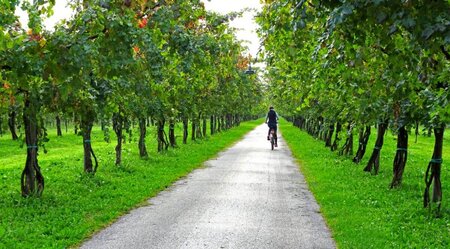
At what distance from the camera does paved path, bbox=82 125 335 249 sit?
299 inches

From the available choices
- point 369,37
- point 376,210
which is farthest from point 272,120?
point 369,37

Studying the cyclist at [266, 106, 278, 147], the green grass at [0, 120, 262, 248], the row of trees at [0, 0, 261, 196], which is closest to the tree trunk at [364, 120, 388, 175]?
the row of trees at [0, 0, 261, 196]

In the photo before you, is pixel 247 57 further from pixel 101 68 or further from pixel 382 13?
pixel 382 13

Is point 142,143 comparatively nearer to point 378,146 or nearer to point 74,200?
point 378,146

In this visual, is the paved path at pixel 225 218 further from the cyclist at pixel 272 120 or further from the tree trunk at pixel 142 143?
the cyclist at pixel 272 120

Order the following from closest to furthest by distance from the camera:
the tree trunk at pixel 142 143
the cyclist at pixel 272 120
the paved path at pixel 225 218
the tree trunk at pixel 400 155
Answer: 1. the paved path at pixel 225 218
2. the tree trunk at pixel 400 155
3. the tree trunk at pixel 142 143
4. the cyclist at pixel 272 120

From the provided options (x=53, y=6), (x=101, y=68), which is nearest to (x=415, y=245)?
(x=101, y=68)

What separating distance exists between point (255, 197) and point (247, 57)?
2700 cm

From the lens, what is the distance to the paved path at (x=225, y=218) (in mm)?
7602

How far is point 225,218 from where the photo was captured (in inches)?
362

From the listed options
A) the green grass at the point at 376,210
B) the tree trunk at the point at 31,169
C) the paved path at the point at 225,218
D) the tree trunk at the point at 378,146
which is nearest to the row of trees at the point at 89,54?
the tree trunk at the point at 31,169

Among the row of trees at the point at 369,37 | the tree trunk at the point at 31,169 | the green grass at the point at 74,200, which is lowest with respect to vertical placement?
the green grass at the point at 74,200

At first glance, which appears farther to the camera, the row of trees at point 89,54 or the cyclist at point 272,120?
the cyclist at point 272,120

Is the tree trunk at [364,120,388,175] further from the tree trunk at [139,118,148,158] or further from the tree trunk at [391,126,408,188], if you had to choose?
the tree trunk at [139,118,148,158]
